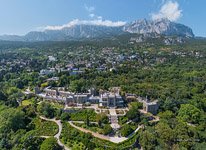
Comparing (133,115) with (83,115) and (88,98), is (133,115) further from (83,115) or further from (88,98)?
(88,98)

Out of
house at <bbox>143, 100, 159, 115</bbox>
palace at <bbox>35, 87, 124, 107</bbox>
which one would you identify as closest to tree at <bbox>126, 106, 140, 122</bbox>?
house at <bbox>143, 100, 159, 115</bbox>

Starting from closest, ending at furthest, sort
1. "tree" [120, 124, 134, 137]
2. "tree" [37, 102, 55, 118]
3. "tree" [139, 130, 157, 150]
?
"tree" [139, 130, 157, 150]
"tree" [120, 124, 134, 137]
"tree" [37, 102, 55, 118]

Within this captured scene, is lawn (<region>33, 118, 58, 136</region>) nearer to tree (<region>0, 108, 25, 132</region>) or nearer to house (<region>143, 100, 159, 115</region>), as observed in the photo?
tree (<region>0, 108, 25, 132</region>)

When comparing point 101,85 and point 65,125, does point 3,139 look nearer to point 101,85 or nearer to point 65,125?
point 65,125

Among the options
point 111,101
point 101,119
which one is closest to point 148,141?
point 101,119

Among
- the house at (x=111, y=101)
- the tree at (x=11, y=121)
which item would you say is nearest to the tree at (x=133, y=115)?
the house at (x=111, y=101)

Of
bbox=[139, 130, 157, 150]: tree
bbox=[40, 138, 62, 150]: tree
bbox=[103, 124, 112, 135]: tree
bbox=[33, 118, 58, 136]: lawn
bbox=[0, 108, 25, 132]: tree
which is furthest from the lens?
bbox=[0, 108, 25, 132]: tree

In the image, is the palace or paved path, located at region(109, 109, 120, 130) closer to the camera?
paved path, located at region(109, 109, 120, 130)

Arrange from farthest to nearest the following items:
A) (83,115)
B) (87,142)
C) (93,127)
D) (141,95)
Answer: (141,95) → (83,115) → (93,127) → (87,142)

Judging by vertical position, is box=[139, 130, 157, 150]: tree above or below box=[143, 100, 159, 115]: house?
below

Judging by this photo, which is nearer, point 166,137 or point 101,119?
point 166,137

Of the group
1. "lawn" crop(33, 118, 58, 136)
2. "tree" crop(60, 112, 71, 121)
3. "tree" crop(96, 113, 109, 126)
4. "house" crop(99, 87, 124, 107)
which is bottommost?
"lawn" crop(33, 118, 58, 136)
